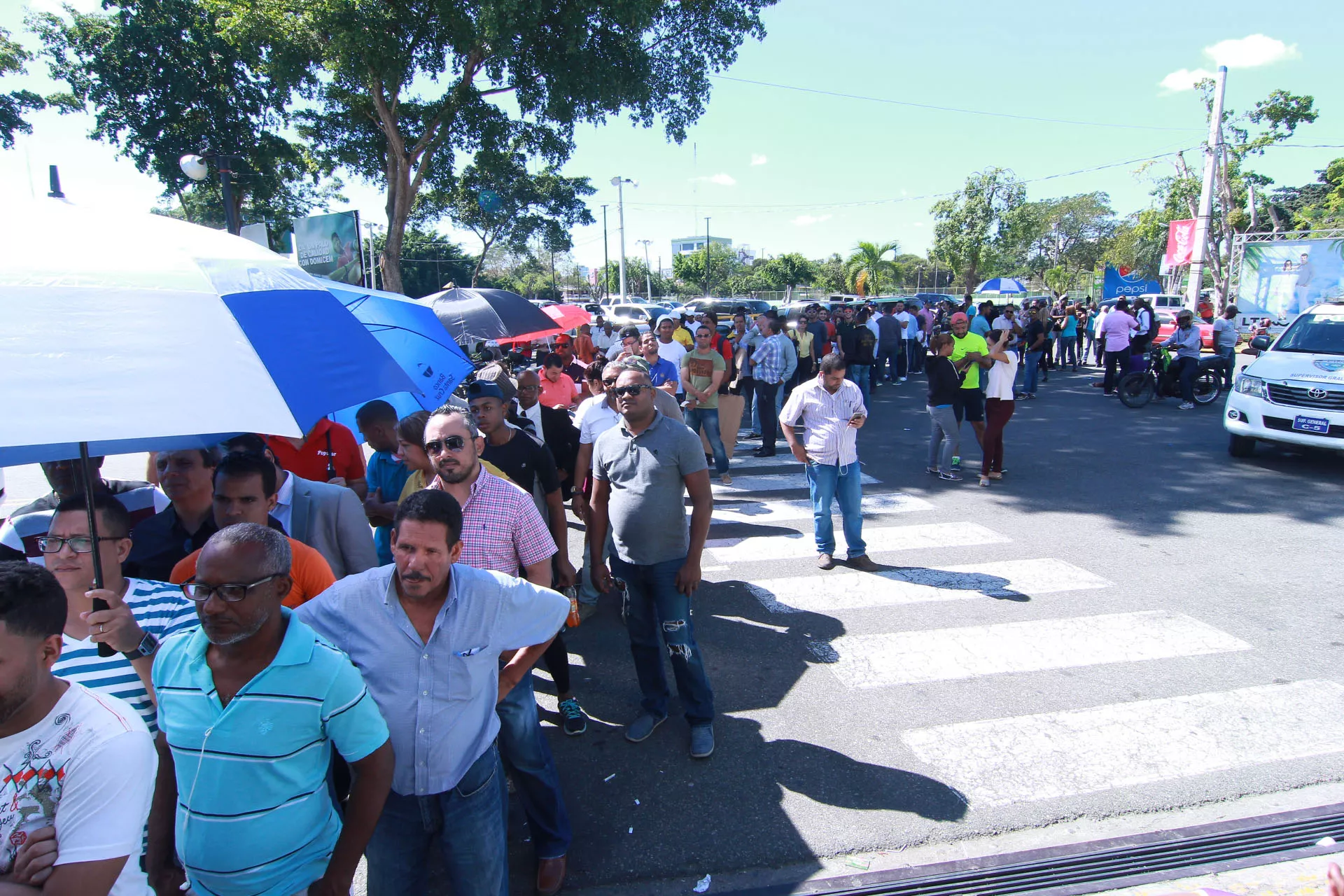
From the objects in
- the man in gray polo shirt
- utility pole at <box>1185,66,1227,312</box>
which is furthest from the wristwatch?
utility pole at <box>1185,66,1227,312</box>

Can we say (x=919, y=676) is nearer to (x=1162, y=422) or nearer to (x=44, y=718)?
(x=44, y=718)

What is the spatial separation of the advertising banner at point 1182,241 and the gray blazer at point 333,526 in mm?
25963

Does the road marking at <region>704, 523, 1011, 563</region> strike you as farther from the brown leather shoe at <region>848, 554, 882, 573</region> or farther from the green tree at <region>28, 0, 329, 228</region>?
the green tree at <region>28, 0, 329, 228</region>

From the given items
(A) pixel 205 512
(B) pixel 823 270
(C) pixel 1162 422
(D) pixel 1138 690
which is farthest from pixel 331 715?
(B) pixel 823 270

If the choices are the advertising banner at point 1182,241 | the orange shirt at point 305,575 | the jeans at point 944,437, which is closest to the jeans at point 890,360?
the jeans at point 944,437

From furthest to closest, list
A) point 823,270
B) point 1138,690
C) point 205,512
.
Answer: point 823,270 < point 1138,690 < point 205,512

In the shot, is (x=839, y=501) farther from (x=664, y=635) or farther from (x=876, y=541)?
(x=664, y=635)

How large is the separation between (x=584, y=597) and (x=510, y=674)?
2967 millimetres

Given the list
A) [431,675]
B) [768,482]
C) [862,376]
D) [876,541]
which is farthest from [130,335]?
[862,376]

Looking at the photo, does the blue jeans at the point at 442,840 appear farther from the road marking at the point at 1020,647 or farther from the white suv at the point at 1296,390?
the white suv at the point at 1296,390

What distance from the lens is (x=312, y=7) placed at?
14305mm

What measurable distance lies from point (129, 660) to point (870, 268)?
1994 inches

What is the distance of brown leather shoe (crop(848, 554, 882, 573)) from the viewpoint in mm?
6207

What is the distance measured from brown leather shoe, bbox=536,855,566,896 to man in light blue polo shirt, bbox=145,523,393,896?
1110 mm
